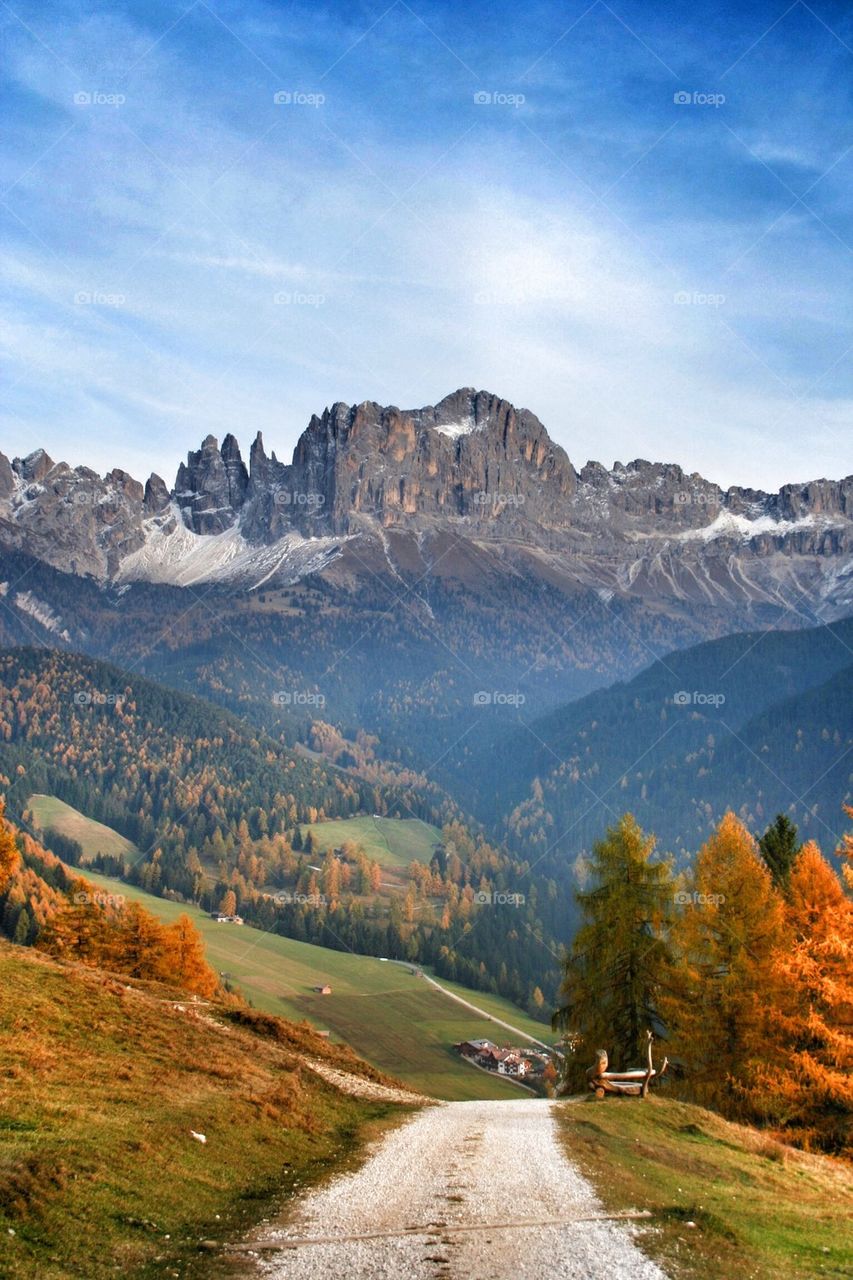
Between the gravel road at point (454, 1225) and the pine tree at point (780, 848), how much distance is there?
87.7 feet

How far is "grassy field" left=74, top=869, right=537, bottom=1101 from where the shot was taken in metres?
134

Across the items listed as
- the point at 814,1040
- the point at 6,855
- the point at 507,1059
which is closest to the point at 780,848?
the point at 814,1040

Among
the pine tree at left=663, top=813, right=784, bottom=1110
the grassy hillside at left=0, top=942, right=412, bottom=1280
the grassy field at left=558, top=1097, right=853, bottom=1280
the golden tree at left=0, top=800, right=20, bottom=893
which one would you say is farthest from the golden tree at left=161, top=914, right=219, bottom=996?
the grassy field at left=558, top=1097, right=853, bottom=1280

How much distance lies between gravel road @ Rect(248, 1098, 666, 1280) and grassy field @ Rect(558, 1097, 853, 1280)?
2.75 ft

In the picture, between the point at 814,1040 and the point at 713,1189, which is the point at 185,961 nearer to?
the point at 814,1040

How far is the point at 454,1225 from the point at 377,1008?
156180 millimetres

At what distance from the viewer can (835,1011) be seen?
1414 inches

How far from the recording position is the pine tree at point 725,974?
3800 cm

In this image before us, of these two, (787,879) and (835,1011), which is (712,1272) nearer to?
(835,1011)

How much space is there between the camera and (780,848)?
156ft

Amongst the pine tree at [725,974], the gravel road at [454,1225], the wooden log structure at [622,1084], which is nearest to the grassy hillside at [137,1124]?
the gravel road at [454,1225]

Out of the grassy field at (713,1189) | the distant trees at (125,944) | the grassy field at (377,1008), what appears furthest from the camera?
the grassy field at (377,1008)

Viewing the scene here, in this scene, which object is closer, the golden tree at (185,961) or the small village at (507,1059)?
the golden tree at (185,961)

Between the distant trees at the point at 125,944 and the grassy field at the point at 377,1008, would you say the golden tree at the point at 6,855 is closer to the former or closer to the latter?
the distant trees at the point at 125,944
